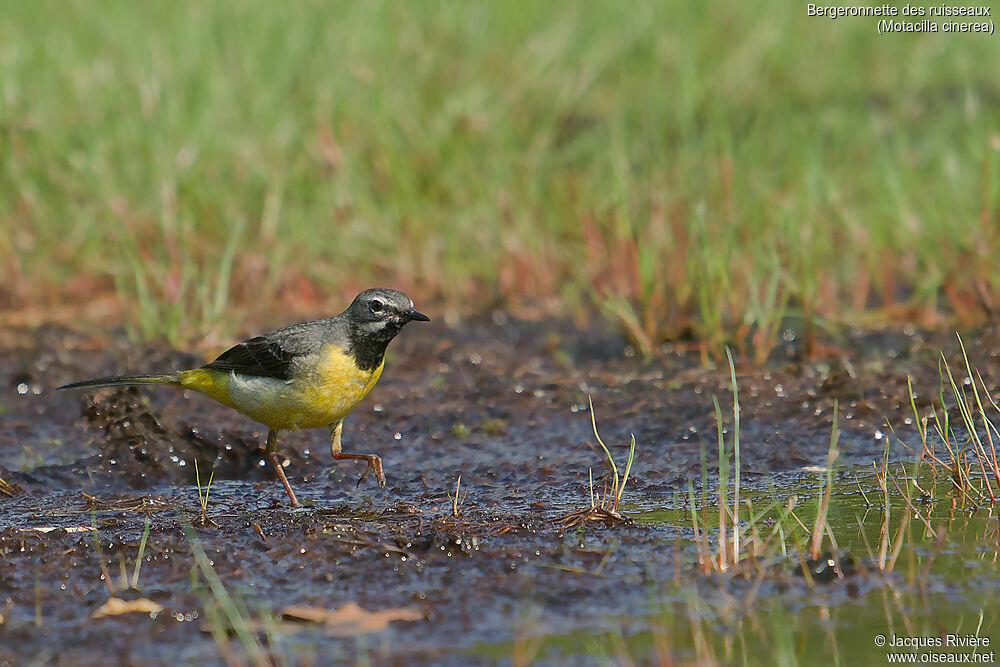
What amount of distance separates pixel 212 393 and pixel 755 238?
388 centimetres

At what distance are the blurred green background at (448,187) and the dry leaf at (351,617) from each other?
155 inches

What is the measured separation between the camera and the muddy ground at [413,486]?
13.7 ft

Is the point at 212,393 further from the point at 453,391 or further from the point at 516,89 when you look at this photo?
the point at 516,89

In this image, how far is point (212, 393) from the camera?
6.60 meters

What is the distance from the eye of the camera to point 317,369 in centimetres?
600

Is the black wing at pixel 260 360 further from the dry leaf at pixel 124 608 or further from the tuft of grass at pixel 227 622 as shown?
the dry leaf at pixel 124 608

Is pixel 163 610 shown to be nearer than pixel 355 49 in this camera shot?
Yes

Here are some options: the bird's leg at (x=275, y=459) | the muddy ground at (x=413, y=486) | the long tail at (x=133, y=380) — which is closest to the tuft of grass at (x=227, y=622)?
the muddy ground at (x=413, y=486)

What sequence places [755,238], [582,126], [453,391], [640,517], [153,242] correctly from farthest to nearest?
[582,126] → [153,242] → [755,238] → [453,391] → [640,517]

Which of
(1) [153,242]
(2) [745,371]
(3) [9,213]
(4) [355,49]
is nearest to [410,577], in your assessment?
(2) [745,371]

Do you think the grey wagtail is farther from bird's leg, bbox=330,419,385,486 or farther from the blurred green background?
the blurred green background

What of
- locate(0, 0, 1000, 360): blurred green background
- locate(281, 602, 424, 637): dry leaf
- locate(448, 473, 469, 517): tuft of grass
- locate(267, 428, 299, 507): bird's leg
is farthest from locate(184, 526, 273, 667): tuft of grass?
locate(0, 0, 1000, 360): blurred green background

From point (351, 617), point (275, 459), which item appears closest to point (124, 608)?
point (351, 617)

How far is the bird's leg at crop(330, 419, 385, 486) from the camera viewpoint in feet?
20.0
